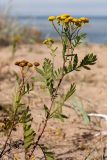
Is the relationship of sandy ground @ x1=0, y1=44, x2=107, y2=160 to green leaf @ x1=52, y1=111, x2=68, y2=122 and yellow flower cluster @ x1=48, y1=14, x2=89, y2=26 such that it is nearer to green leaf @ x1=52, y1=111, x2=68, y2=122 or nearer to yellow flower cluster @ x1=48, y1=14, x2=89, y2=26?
green leaf @ x1=52, y1=111, x2=68, y2=122

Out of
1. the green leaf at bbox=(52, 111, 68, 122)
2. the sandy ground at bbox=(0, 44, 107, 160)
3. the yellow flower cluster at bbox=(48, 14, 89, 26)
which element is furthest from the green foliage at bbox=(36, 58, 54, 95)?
the sandy ground at bbox=(0, 44, 107, 160)

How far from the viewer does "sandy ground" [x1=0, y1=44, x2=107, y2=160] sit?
357 cm

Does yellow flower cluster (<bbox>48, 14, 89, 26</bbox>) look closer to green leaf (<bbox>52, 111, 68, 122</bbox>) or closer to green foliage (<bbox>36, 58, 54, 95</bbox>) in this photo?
green foliage (<bbox>36, 58, 54, 95</bbox>)

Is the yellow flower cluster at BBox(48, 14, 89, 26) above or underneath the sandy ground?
above

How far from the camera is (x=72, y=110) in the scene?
14.5ft

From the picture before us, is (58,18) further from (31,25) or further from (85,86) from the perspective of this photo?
(31,25)

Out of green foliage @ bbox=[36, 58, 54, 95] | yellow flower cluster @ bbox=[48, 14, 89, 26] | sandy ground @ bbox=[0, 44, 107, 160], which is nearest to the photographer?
yellow flower cluster @ bbox=[48, 14, 89, 26]

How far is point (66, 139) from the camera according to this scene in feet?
12.4

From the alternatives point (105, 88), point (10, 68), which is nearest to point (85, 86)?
point (105, 88)

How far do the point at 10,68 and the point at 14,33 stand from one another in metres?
3.21

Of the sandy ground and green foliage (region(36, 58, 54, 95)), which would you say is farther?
the sandy ground

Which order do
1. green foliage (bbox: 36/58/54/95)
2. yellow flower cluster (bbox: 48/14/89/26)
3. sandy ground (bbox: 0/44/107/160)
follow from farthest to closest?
sandy ground (bbox: 0/44/107/160) → green foliage (bbox: 36/58/54/95) → yellow flower cluster (bbox: 48/14/89/26)

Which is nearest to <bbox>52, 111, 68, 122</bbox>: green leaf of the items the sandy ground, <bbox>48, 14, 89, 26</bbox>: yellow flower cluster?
<bbox>48, 14, 89, 26</bbox>: yellow flower cluster

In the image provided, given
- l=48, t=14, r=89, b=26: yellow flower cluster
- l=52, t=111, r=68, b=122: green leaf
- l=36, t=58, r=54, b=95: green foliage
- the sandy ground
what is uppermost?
l=48, t=14, r=89, b=26: yellow flower cluster
